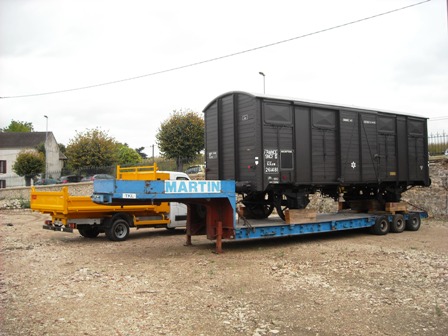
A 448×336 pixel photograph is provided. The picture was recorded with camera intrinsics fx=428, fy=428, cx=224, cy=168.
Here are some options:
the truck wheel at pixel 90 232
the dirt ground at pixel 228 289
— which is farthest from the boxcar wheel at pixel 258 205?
the truck wheel at pixel 90 232

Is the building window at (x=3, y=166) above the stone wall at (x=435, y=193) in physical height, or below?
above

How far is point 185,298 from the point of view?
6.39 meters

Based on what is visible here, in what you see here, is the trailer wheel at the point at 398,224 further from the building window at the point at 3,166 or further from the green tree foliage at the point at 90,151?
the building window at the point at 3,166

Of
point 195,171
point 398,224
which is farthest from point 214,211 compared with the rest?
point 195,171

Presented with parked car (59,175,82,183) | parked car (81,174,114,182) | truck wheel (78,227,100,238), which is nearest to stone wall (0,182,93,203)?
parked car (81,174,114,182)

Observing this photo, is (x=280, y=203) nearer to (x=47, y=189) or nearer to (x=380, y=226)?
(x=380, y=226)

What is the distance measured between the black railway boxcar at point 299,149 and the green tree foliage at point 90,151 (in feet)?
97.1

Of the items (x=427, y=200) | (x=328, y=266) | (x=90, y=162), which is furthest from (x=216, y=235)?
(x=90, y=162)

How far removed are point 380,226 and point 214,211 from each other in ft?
19.8

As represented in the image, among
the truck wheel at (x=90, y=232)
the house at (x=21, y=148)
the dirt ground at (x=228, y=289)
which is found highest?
the house at (x=21, y=148)

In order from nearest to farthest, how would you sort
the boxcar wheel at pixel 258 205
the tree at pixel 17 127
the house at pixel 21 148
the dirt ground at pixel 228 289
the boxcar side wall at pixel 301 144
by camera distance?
the dirt ground at pixel 228 289, the boxcar side wall at pixel 301 144, the boxcar wheel at pixel 258 205, the house at pixel 21 148, the tree at pixel 17 127

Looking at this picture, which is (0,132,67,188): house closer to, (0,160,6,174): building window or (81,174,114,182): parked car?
(0,160,6,174): building window

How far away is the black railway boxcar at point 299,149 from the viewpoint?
425 inches

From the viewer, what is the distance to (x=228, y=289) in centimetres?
688
